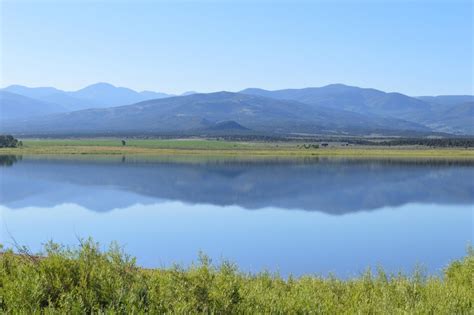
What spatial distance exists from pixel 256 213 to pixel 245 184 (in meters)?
17.5

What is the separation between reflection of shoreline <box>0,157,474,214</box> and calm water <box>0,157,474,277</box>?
0.12m

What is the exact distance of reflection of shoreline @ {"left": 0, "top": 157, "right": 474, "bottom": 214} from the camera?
46250 millimetres

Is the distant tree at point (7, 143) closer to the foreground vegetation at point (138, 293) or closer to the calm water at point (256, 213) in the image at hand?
the calm water at point (256, 213)

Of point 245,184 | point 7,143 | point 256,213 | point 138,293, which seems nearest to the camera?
point 138,293

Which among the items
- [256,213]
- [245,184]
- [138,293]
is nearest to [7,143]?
[245,184]

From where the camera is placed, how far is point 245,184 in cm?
5781

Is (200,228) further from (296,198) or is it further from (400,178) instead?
(400,178)

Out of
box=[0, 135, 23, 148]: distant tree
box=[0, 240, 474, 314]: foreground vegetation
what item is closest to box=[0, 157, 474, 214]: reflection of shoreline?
box=[0, 240, 474, 314]: foreground vegetation

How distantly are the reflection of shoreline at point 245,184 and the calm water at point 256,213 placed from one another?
12cm

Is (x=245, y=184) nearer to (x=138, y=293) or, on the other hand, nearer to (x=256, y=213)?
(x=256, y=213)

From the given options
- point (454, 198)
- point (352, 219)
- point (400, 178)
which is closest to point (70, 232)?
point (352, 219)

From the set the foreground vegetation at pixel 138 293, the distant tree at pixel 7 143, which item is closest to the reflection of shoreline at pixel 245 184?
the foreground vegetation at pixel 138 293

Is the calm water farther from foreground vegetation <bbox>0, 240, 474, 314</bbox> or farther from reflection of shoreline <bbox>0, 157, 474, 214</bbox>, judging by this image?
foreground vegetation <bbox>0, 240, 474, 314</bbox>

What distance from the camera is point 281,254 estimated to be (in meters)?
25.8
